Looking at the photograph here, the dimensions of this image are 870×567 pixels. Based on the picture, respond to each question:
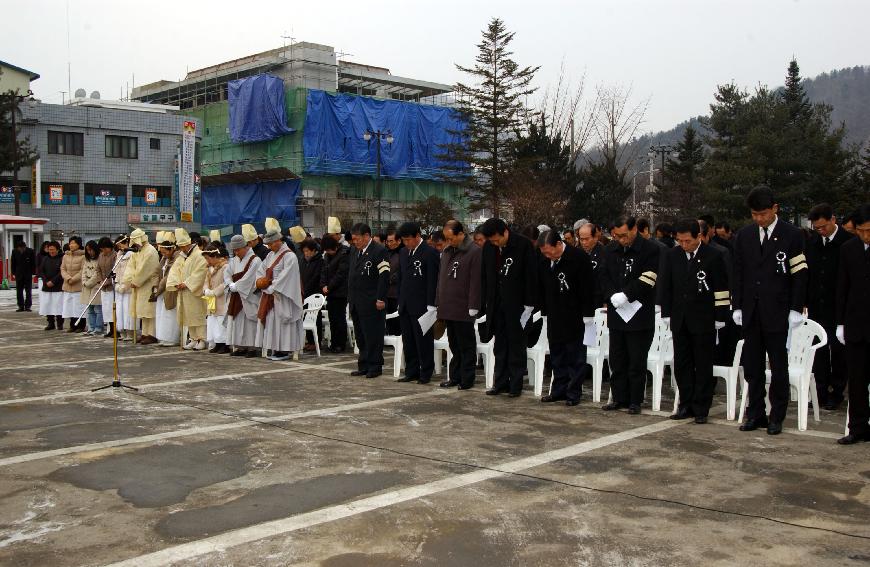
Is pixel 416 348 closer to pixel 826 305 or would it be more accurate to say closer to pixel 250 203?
pixel 826 305

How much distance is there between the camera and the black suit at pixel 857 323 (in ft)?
24.0

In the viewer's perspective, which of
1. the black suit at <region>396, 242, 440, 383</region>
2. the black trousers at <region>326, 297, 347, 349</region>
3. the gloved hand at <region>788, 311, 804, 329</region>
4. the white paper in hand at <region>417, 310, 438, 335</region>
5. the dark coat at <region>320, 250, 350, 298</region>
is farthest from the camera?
the black trousers at <region>326, 297, 347, 349</region>

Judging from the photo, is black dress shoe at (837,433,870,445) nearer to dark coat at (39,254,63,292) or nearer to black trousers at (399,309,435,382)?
black trousers at (399,309,435,382)

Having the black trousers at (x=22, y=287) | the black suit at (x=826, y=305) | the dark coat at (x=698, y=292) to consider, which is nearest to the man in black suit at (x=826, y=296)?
the black suit at (x=826, y=305)

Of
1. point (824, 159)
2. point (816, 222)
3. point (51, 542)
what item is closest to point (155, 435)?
point (51, 542)

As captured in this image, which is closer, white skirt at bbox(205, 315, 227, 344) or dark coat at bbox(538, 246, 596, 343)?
dark coat at bbox(538, 246, 596, 343)

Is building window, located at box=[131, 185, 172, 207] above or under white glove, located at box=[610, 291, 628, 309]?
above

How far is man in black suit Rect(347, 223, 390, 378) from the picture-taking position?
1142cm

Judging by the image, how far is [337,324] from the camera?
14484 mm

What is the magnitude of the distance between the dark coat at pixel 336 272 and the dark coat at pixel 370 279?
2592 mm

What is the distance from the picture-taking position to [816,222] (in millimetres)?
9016

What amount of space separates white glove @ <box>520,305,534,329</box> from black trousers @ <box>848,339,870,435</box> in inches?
134

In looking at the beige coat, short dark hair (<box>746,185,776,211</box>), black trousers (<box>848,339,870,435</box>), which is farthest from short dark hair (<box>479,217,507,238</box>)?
the beige coat

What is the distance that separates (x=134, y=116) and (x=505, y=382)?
4768 cm
